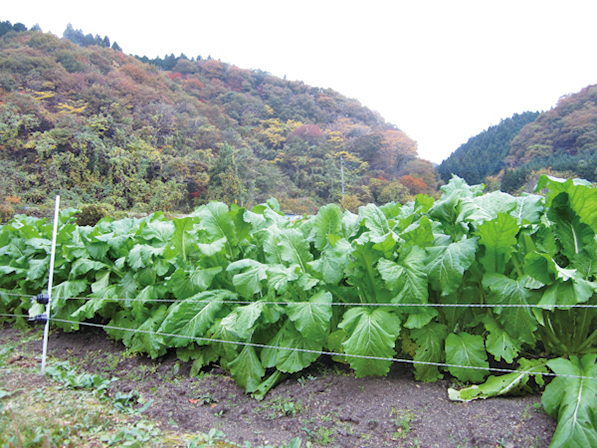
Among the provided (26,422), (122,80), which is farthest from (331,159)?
(26,422)

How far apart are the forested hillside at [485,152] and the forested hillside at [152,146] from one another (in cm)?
177

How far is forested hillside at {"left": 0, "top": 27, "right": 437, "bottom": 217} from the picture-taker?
51.6ft

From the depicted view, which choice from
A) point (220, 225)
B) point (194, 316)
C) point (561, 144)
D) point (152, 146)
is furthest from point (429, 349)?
point (152, 146)

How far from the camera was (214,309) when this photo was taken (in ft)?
7.49

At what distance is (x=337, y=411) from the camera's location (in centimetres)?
182

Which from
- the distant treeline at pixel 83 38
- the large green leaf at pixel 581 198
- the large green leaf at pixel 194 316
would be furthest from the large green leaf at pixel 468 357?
the distant treeline at pixel 83 38

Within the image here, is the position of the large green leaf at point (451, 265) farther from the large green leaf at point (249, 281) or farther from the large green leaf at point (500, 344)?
the large green leaf at point (249, 281)

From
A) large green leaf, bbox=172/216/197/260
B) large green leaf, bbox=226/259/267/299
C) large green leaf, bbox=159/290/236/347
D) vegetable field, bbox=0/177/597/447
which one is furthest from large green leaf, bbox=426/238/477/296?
large green leaf, bbox=172/216/197/260

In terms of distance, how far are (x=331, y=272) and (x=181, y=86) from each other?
28681mm

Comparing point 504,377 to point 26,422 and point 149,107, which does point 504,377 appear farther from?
point 149,107

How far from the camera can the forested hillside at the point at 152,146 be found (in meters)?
15.7

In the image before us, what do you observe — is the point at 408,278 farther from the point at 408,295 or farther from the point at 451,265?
the point at 451,265

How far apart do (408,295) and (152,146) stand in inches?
741

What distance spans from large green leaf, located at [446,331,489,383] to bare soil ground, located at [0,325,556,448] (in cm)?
13
